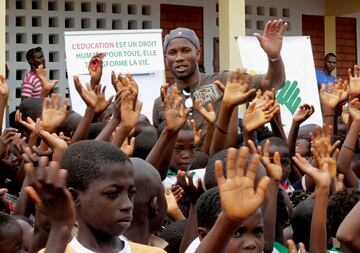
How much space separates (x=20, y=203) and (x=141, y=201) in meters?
0.93

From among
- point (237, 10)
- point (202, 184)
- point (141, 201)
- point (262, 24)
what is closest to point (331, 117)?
point (202, 184)

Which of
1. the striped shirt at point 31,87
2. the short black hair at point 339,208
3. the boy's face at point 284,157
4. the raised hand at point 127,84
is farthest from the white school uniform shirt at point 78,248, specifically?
the striped shirt at point 31,87

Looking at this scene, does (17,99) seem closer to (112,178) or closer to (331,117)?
(331,117)

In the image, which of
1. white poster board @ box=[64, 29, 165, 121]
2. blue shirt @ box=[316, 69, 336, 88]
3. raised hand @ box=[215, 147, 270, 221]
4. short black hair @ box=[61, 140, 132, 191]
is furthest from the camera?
blue shirt @ box=[316, 69, 336, 88]

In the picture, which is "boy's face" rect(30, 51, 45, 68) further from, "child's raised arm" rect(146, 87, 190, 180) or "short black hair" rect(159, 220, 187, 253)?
"short black hair" rect(159, 220, 187, 253)

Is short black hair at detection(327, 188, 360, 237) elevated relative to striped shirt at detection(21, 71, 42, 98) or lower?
lower

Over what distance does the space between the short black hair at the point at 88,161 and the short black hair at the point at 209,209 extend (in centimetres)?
41

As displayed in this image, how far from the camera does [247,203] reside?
9.70 ft

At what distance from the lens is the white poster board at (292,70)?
30.5 feet

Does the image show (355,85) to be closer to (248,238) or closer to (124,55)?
(124,55)

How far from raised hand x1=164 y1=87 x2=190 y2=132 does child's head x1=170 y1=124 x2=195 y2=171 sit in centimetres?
56

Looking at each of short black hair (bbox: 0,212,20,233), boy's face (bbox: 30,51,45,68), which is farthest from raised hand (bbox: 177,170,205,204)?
boy's face (bbox: 30,51,45,68)

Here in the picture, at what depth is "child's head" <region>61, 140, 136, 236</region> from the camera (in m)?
3.29

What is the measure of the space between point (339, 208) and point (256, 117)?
3.36 feet
